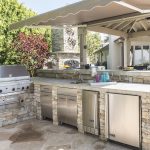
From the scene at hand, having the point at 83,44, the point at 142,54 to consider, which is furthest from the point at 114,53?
the point at 83,44

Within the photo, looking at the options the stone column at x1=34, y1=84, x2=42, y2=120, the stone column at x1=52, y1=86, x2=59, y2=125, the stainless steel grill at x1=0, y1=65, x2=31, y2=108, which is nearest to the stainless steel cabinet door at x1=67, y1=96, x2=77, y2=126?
the stone column at x1=52, y1=86, x2=59, y2=125

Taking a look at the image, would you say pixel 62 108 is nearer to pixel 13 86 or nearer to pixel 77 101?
pixel 77 101

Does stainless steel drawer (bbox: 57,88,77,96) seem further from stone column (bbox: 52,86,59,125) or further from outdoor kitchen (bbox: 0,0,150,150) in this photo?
stone column (bbox: 52,86,59,125)

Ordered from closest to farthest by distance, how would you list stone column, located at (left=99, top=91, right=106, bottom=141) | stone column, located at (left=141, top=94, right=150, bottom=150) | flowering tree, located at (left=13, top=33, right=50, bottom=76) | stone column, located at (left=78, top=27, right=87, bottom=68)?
stone column, located at (left=141, top=94, right=150, bottom=150) < stone column, located at (left=99, top=91, right=106, bottom=141) < flowering tree, located at (left=13, top=33, right=50, bottom=76) < stone column, located at (left=78, top=27, right=87, bottom=68)

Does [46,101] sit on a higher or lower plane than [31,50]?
lower

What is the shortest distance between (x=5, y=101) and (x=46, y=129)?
4.37 ft

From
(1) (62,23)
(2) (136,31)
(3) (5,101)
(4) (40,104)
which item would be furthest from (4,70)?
(2) (136,31)

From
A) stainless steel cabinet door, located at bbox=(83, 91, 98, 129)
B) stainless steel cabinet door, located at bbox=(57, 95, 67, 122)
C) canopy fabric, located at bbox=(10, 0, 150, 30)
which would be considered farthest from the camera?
stainless steel cabinet door, located at bbox=(57, 95, 67, 122)

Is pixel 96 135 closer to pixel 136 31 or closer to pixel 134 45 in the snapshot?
pixel 136 31

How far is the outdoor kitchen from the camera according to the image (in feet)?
14.6

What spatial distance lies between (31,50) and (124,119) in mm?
4450

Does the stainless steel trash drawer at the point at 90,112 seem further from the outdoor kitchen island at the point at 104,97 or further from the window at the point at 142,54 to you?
the window at the point at 142,54

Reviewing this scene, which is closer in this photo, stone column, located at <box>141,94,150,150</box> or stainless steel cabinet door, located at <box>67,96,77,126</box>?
stone column, located at <box>141,94,150,150</box>

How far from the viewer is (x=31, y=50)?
7.91m
